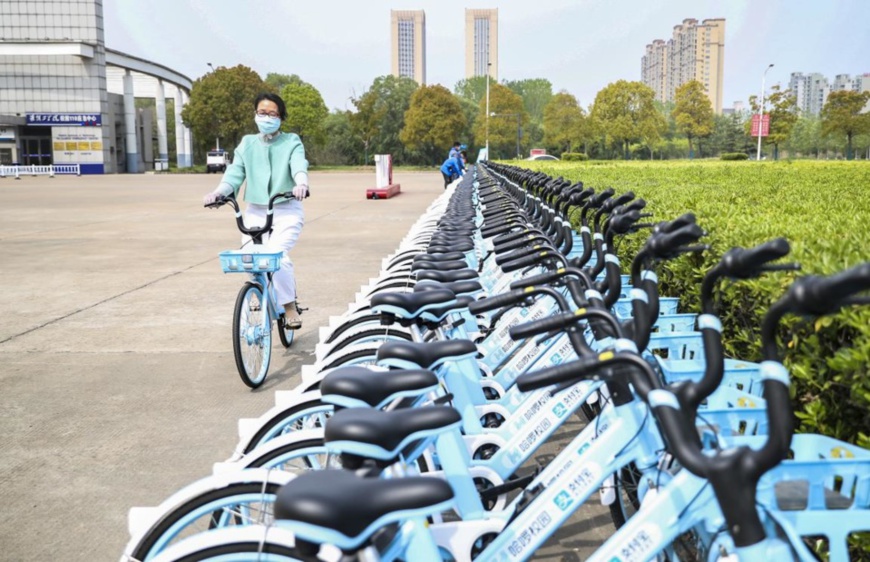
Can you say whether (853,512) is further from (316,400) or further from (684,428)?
(316,400)

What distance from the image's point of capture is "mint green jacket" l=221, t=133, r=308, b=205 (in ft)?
18.2

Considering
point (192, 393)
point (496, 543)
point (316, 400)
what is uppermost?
point (316, 400)

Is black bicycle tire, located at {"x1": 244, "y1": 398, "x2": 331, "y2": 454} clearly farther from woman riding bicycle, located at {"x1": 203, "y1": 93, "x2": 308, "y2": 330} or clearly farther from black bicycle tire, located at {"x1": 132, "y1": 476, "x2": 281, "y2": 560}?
woman riding bicycle, located at {"x1": 203, "y1": 93, "x2": 308, "y2": 330}

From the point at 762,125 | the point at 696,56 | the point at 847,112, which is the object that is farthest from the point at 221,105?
the point at 696,56

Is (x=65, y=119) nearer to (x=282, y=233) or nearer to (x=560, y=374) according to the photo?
(x=282, y=233)

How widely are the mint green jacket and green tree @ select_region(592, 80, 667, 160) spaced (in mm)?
49338

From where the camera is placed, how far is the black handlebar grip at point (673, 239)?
1894mm

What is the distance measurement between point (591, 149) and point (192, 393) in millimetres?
72128

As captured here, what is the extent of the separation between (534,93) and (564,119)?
162ft

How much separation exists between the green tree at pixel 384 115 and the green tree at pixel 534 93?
132ft

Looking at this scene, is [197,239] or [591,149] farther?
[591,149]

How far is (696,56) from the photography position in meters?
115

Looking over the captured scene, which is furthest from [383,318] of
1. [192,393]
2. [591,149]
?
[591,149]

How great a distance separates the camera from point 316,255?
11.2 meters
